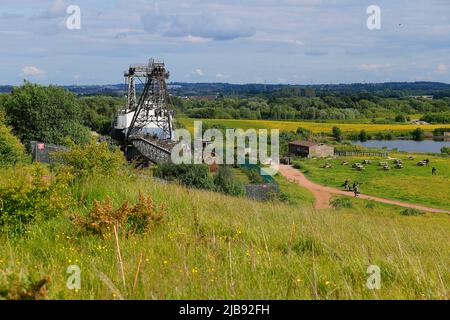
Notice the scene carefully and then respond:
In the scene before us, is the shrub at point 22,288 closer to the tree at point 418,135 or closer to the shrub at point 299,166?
the shrub at point 299,166

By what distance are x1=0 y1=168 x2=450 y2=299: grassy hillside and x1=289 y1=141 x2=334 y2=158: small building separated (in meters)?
67.5

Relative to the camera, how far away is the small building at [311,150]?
74.5m

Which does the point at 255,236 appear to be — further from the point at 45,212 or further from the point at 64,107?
the point at 64,107

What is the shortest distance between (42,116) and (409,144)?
7639cm

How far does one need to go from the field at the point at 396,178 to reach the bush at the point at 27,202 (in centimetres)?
3935

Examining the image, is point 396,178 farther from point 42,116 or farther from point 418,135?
point 418,135

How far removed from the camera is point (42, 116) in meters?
36.2

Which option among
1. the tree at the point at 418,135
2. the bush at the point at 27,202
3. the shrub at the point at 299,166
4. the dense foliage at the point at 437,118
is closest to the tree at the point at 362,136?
the tree at the point at 418,135

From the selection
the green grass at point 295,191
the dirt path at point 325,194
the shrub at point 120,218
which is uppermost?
the shrub at point 120,218

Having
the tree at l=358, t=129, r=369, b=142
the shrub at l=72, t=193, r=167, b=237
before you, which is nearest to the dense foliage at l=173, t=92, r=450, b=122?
the tree at l=358, t=129, r=369, b=142

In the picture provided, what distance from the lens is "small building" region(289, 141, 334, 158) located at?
74500mm

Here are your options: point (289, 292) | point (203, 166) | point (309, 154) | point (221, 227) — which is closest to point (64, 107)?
point (203, 166)

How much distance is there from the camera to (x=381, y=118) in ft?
443
